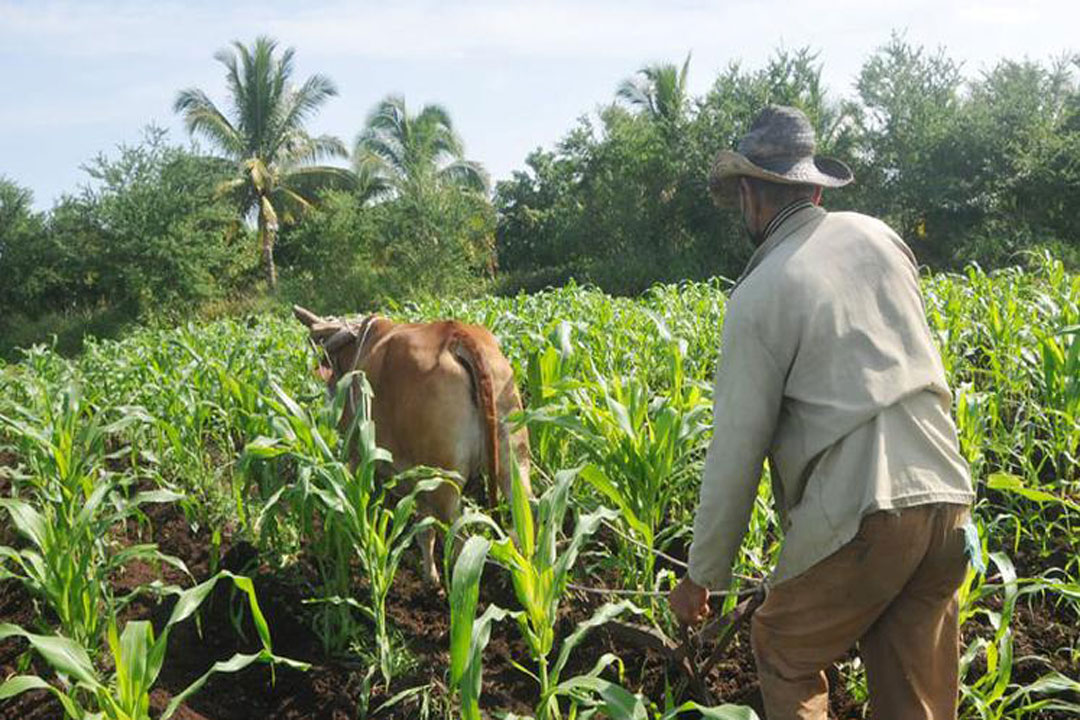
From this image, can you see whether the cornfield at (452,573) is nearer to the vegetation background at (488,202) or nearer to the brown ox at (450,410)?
the brown ox at (450,410)

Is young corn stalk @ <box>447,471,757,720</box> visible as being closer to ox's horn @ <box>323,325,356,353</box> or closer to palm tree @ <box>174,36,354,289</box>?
ox's horn @ <box>323,325,356,353</box>

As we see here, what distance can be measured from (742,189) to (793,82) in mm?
29689

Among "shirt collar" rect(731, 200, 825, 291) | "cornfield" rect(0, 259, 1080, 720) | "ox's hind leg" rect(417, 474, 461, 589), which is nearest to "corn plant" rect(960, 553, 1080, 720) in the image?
"cornfield" rect(0, 259, 1080, 720)

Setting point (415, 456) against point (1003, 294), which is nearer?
point (415, 456)

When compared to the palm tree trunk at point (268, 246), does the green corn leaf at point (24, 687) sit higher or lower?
higher

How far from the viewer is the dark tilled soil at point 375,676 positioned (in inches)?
130

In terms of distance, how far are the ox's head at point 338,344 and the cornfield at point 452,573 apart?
0.43 metres

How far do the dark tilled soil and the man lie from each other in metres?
0.73

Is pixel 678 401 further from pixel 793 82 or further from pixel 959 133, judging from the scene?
pixel 793 82

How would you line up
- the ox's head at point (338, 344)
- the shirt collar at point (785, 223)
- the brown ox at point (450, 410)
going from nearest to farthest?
1. the shirt collar at point (785, 223)
2. the brown ox at point (450, 410)
3. the ox's head at point (338, 344)

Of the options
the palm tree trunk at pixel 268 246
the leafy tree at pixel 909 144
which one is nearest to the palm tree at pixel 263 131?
the palm tree trunk at pixel 268 246

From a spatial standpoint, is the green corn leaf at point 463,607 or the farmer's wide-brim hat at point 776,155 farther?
the farmer's wide-brim hat at point 776,155

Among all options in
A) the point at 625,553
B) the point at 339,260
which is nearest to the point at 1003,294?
the point at 625,553

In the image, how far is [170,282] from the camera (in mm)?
31609
